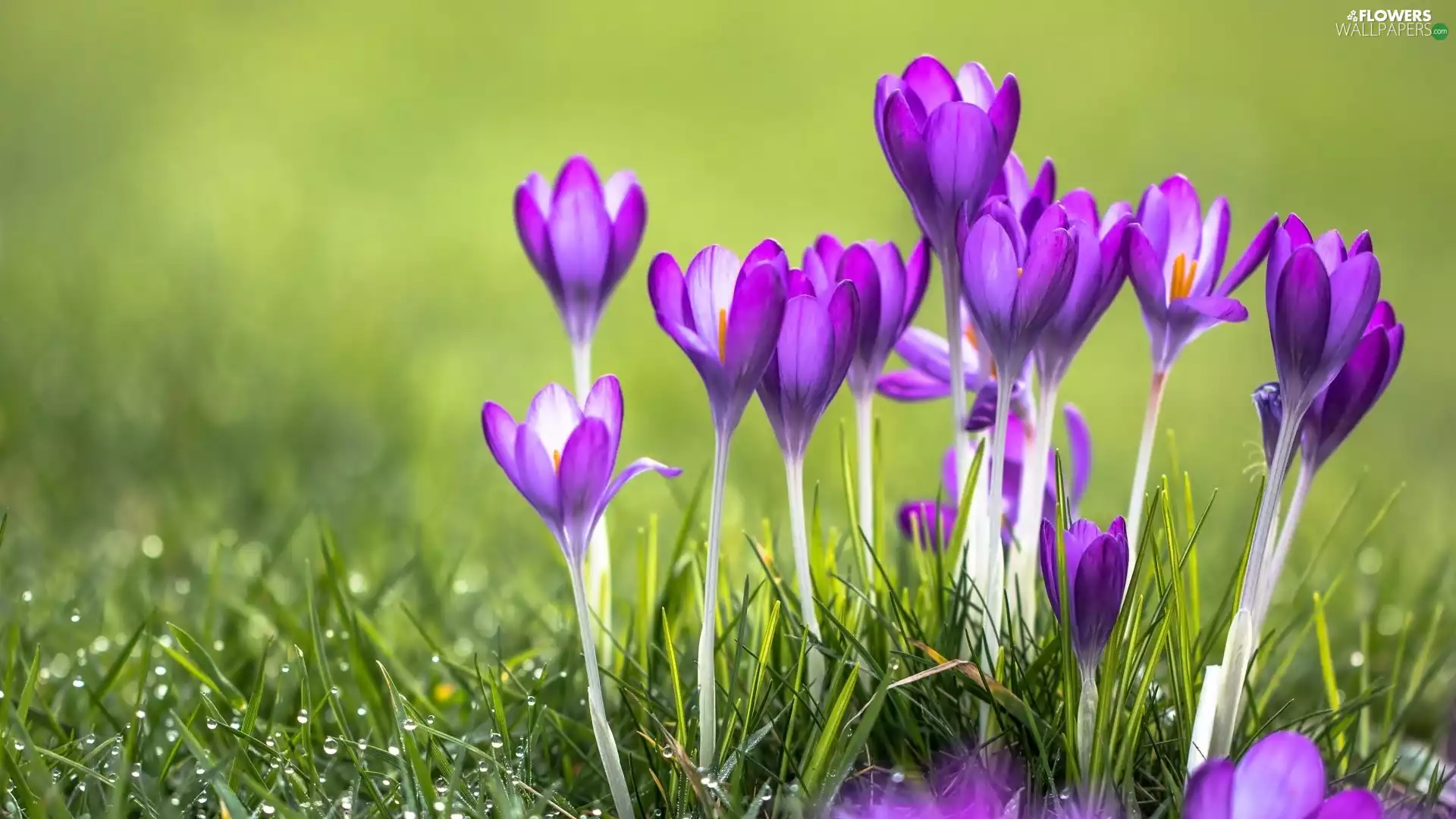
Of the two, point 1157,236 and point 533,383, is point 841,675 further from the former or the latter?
point 533,383

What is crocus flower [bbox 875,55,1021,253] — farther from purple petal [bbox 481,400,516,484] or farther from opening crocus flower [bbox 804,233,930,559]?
purple petal [bbox 481,400,516,484]

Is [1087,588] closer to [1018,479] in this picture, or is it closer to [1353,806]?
[1353,806]

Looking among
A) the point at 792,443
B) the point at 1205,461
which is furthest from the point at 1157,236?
the point at 1205,461

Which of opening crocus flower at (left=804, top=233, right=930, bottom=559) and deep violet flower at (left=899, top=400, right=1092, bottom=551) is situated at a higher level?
opening crocus flower at (left=804, top=233, right=930, bottom=559)

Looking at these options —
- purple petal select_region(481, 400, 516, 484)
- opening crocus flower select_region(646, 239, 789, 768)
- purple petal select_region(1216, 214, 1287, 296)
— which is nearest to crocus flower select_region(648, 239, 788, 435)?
opening crocus flower select_region(646, 239, 789, 768)

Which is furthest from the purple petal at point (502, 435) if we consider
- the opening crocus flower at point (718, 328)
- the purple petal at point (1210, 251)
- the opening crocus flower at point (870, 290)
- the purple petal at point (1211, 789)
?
the purple petal at point (1210, 251)

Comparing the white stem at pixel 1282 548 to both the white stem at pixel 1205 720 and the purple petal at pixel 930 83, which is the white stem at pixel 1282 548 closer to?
the white stem at pixel 1205 720
